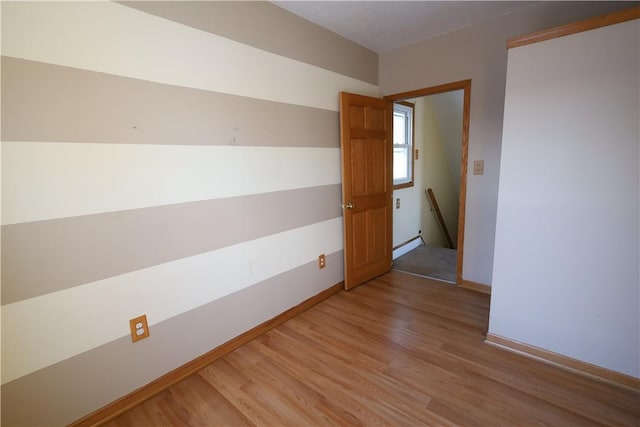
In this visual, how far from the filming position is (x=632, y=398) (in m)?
1.57

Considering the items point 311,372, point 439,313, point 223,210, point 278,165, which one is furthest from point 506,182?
point 223,210

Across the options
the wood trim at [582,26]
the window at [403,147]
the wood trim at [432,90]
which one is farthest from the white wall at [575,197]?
the window at [403,147]

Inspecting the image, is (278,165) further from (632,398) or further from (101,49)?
(632,398)

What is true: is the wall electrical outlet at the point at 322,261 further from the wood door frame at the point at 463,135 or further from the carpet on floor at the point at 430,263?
the wood door frame at the point at 463,135

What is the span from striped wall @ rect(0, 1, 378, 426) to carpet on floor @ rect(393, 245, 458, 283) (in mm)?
1798

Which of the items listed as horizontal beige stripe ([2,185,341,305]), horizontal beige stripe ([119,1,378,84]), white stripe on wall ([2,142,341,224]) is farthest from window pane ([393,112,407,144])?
horizontal beige stripe ([2,185,341,305])

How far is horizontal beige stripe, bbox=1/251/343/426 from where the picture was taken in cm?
135

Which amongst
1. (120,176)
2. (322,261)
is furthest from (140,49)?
(322,261)

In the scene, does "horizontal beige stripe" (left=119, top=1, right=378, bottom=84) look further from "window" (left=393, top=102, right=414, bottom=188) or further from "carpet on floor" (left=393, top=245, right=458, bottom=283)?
"carpet on floor" (left=393, top=245, right=458, bottom=283)

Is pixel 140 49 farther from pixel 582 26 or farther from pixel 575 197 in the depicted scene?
pixel 575 197

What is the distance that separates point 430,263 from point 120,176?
344 cm

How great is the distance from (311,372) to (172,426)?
2.63 feet

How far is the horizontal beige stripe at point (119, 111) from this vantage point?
4.07 ft

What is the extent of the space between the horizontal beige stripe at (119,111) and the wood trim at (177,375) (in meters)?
1.41
